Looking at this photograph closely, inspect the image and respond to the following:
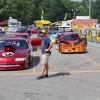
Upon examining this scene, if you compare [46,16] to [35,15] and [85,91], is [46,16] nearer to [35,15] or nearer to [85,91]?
[35,15]

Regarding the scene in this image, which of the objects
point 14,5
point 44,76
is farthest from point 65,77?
point 14,5

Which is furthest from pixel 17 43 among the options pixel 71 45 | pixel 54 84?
pixel 71 45

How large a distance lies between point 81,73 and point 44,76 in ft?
5.57

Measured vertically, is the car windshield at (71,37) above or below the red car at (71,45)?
above

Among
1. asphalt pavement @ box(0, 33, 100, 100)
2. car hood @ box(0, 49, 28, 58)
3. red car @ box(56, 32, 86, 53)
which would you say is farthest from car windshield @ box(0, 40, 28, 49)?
red car @ box(56, 32, 86, 53)

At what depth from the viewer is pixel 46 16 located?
437 ft

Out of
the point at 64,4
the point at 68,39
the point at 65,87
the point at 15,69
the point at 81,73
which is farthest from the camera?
the point at 64,4

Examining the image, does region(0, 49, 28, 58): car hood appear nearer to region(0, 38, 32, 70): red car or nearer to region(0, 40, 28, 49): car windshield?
region(0, 38, 32, 70): red car

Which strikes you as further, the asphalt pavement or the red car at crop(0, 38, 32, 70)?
the red car at crop(0, 38, 32, 70)

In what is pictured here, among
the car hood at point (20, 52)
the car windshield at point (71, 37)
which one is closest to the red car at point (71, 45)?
the car windshield at point (71, 37)

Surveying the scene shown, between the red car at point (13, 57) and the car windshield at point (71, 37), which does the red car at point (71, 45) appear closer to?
the car windshield at point (71, 37)

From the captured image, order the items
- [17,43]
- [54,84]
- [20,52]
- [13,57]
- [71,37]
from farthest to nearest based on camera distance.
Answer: [71,37], [17,43], [20,52], [13,57], [54,84]

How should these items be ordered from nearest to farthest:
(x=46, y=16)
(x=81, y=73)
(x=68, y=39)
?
(x=81, y=73)
(x=68, y=39)
(x=46, y=16)

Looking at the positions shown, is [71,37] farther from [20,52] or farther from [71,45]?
[20,52]
